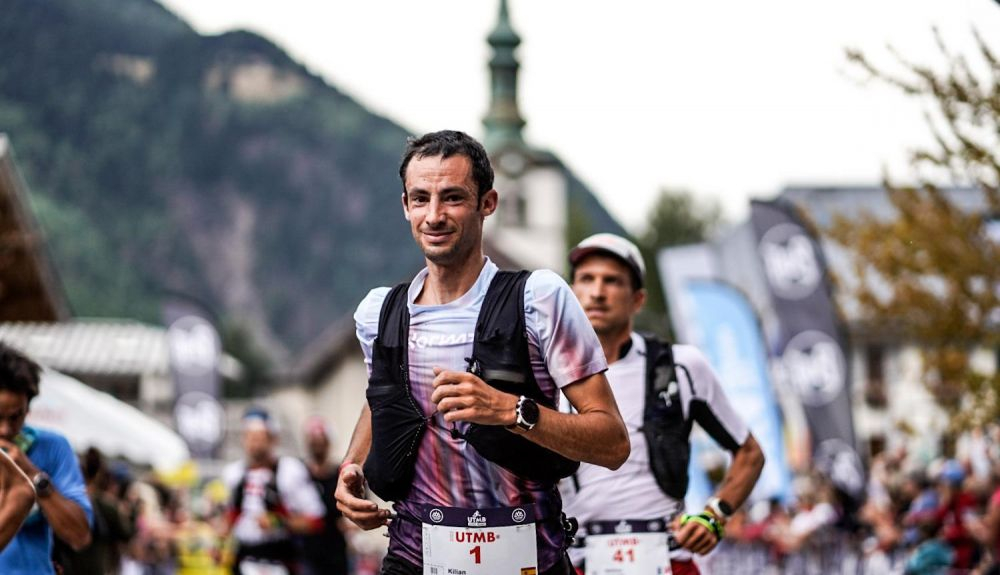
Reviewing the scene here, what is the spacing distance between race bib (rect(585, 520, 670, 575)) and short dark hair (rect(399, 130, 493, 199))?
270 cm

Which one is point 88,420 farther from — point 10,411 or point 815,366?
point 10,411

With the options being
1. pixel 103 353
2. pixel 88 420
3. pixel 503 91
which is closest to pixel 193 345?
pixel 88 420

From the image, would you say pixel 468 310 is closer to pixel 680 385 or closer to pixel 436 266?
pixel 436 266

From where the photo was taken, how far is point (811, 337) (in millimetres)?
20688

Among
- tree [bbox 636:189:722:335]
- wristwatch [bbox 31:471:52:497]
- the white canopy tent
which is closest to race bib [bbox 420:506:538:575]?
wristwatch [bbox 31:471:52:497]

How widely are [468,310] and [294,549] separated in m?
8.73

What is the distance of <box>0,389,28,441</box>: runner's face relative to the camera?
714 centimetres

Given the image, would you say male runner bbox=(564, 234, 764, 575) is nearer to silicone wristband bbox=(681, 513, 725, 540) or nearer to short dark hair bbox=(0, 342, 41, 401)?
silicone wristband bbox=(681, 513, 725, 540)

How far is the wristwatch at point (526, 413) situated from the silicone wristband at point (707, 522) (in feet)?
9.01

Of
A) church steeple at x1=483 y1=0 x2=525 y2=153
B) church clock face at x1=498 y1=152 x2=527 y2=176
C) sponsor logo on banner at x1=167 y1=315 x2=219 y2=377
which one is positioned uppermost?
church steeple at x1=483 y1=0 x2=525 y2=153

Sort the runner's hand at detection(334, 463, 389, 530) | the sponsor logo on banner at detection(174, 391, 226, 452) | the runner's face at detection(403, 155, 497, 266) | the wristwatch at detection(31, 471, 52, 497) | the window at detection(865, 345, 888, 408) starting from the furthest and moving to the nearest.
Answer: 1. the window at detection(865, 345, 888, 408)
2. the sponsor logo on banner at detection(174, 391, 226, 452)
3. the wristwatch at detection(31, 471, 52, 497)
4. the runner's hand at detection(334, 463, 389, 530)
5. the runner's face at detection(403, 155, 497, 266)

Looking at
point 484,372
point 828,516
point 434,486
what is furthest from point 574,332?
point 828,516

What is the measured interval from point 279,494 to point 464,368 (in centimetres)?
847

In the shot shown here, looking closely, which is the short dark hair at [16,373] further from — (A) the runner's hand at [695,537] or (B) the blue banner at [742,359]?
(B) the blue banner at [742,359]
